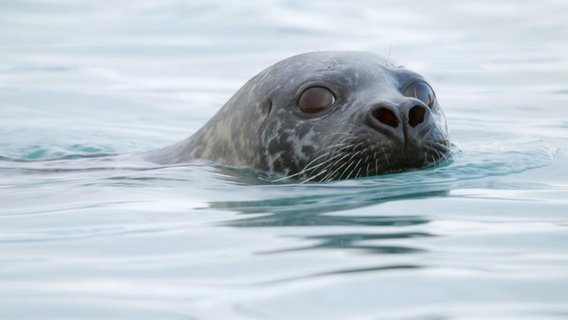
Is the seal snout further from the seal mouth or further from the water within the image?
the water

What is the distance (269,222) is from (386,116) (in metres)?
1.22

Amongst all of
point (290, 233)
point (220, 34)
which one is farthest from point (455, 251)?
point (220, 34)

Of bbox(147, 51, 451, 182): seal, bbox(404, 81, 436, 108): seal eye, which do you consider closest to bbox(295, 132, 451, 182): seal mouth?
bbox(147, 51, 451, 182): seal

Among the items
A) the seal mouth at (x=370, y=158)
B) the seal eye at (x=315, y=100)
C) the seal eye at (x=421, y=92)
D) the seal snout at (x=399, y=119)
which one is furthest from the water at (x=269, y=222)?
the seal eye at (x=315, y=100)

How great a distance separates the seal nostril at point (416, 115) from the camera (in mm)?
5203

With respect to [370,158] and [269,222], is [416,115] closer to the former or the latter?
[370,158]

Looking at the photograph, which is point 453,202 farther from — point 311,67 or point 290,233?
point 311,67

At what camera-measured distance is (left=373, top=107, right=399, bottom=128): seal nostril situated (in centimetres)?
518

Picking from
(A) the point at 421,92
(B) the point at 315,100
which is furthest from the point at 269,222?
(A) the point at 421,92

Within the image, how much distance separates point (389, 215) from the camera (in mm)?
4289

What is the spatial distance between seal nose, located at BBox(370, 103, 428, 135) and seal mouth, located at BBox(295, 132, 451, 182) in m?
0.07

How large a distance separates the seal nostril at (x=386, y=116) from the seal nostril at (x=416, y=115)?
0.24 ft

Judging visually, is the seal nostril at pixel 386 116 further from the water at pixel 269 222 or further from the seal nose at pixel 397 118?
the water at pixel 269 222

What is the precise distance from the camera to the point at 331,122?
5.48 meters
